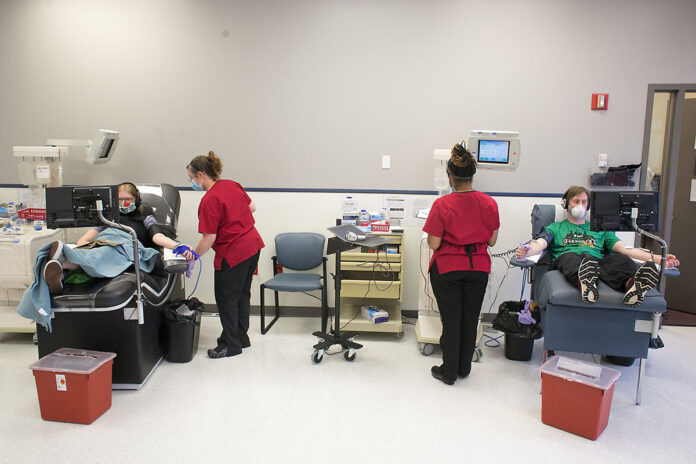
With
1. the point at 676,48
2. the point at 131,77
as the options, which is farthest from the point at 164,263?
the point at 676,48

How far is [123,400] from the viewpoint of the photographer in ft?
8.98

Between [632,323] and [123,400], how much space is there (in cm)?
292

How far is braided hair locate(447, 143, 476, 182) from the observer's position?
106 inches

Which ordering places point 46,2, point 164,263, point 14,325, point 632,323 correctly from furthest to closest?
point 46,2 < point 14,325 < point 164,263 < point 632,323

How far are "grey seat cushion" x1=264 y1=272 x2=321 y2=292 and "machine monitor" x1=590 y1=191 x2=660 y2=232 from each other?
77.1 inches

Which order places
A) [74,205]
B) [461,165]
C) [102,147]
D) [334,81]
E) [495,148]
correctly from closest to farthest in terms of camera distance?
[74,205] → [461,165] → [495,148] → [102,147] → [334,81]

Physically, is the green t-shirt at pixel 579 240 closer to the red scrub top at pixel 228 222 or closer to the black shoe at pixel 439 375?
the black shoe at pixel 439 375

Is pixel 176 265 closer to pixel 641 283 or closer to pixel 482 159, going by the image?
pixel 482 159

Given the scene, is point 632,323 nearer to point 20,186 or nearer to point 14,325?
point 14,325

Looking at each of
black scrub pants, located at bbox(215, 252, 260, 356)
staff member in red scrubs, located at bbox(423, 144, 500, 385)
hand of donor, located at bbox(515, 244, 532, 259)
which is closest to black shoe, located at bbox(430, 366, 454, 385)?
staff member in red scrubs, located at bbox(423, 144, 500, 385)

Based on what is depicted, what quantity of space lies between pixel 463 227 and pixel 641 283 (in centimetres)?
97

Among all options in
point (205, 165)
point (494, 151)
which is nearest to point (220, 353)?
point (205, 165)

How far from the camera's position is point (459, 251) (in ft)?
9.08

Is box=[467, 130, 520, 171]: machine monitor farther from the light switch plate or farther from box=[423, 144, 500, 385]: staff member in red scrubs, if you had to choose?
box=[423, 144, 500, 385]: staff member in red scrubs
